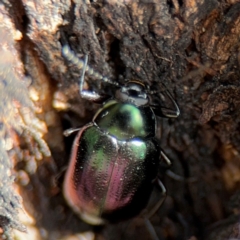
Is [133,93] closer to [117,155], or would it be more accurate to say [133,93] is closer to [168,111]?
[168,111]

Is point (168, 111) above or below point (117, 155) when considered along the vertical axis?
above

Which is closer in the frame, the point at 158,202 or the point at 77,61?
the point at 77,61

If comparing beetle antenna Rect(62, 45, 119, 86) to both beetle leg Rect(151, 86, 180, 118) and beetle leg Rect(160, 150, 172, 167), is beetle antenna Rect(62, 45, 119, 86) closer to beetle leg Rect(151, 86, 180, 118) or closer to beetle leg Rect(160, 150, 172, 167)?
beetle leg Rect(151, 86, 180, 118)

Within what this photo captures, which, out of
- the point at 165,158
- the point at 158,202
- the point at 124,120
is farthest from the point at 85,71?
the point at 158,202

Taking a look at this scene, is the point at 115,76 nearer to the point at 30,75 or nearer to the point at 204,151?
the point at 30,75

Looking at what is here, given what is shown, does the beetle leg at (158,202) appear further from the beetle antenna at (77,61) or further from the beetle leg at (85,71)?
the beetle antenna at (77,61)
